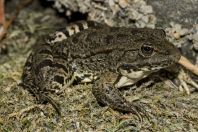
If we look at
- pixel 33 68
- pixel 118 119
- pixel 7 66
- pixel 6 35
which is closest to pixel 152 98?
pixel 118 119

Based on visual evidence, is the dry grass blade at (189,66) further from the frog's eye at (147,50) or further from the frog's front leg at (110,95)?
the frog's front leg at (110,95)

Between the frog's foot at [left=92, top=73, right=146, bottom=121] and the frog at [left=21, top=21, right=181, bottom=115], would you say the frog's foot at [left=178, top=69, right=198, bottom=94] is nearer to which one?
the frog at [left=21, top=21, right=181, bottom=115]

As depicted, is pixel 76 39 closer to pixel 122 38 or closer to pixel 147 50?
pixel 122 38

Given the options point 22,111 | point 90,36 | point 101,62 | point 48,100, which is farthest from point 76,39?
point 22,111

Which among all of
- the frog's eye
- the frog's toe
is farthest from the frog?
the frog's toe

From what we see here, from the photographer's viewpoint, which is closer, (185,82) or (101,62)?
(101,62)
